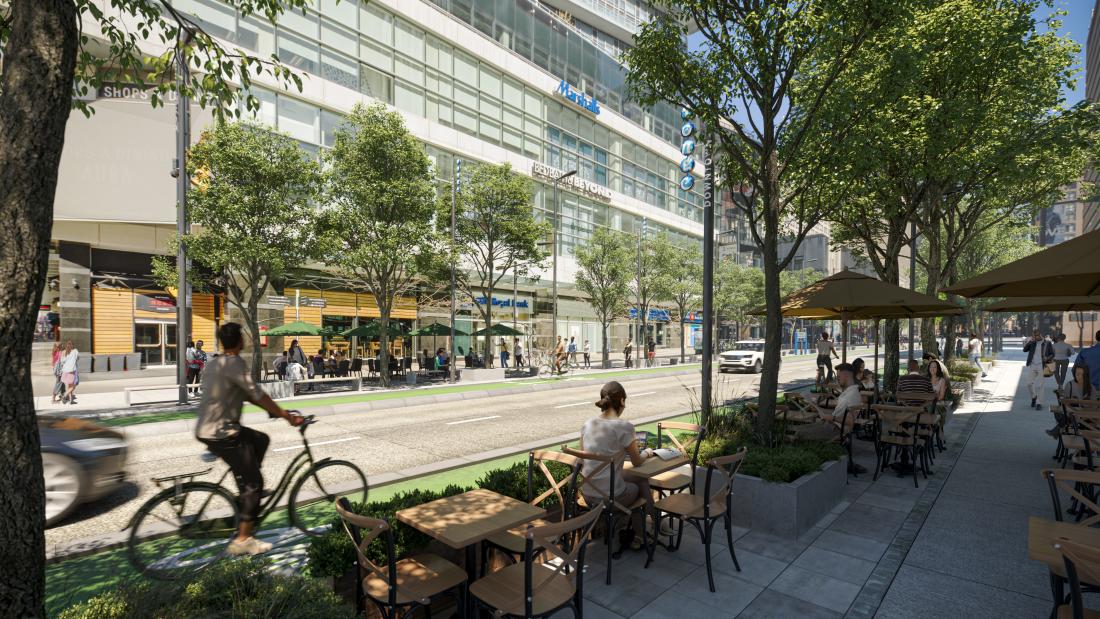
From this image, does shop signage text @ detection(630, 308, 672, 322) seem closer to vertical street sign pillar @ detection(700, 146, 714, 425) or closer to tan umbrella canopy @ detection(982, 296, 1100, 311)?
tan umbrella canopy @ detection(982, 296, 1100, 311)

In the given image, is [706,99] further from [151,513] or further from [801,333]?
[801,333]

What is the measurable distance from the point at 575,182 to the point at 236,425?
3543cm

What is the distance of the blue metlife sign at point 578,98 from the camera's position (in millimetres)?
35909

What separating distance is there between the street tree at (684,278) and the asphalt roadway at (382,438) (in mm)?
19831

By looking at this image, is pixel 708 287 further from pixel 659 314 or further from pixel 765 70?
pixel 659 314

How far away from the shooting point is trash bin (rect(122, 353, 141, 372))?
22.7 meters

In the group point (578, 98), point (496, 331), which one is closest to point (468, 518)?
point (496, 331)

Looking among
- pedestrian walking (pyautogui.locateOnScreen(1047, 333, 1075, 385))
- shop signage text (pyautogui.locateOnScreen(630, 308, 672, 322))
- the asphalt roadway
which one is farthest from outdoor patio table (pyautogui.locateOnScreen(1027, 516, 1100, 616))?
shop signage text (pyautogui.locateOnScreen(630, 308, 672, 322))

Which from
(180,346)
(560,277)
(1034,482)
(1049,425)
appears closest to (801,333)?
(560,277)

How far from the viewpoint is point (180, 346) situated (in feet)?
47.2

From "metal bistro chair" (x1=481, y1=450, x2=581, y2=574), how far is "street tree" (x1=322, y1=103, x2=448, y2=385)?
610 inches

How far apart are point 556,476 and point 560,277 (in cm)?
3263

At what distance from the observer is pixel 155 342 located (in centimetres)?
2447

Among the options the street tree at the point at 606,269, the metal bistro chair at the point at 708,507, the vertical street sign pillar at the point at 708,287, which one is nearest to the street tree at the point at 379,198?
the vertical street sign pillar at the point at 708,287
